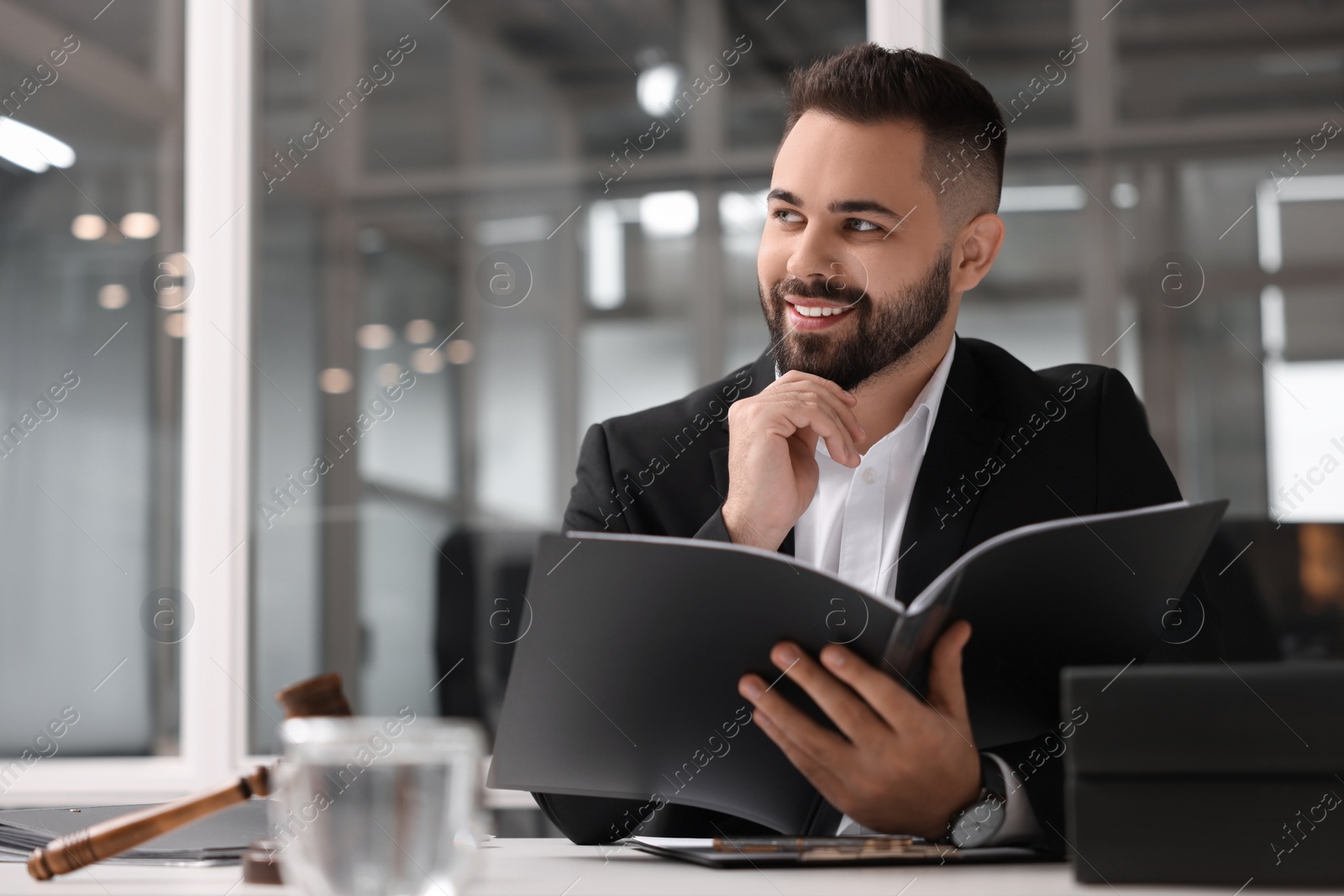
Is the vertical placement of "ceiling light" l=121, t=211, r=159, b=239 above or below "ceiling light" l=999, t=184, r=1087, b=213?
below

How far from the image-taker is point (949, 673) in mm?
1108

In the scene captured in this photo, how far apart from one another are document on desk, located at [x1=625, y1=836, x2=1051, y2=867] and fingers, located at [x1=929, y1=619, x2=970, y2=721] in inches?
5.3

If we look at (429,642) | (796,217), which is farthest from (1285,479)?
(429,642)

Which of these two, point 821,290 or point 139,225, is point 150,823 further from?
point 139,225

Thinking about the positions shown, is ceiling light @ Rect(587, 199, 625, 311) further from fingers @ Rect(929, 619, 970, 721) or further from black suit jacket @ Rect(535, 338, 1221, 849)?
fingers @ Rect(929, 619, 970, 721)

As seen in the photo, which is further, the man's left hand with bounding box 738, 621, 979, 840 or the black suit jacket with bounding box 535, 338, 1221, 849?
the black suit jacket with bounding box 535, 338, 1221, 849

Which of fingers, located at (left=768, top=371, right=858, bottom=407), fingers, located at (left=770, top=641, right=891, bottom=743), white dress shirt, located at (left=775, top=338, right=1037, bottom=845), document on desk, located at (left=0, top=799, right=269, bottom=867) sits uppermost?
fingers, located at (left=768, top=371, right=858, bottom=407)

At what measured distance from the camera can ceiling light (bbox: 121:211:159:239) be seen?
10.7 feet

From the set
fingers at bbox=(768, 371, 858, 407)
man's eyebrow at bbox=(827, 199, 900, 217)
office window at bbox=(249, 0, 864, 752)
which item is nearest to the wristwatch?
fingers at bbox=(768, 371, 858, 407)

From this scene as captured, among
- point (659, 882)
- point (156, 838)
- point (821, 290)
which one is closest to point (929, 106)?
point (821, 290)

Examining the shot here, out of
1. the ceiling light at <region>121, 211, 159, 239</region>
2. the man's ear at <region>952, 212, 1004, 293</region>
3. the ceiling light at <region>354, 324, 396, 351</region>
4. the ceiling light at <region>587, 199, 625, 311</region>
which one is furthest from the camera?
the ceiling light at <region>587, 199, 625, 311</region>

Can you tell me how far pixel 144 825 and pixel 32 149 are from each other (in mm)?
2976

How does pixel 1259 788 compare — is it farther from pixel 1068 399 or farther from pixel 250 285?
pixel 250 285

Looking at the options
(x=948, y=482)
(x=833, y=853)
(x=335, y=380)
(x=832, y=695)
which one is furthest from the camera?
(x=335, y=380)
